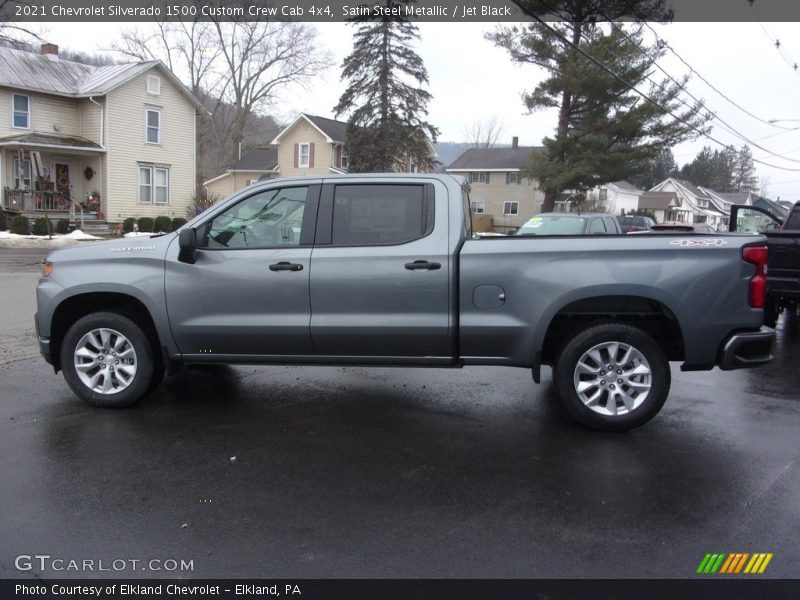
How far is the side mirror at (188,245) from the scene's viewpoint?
5.01 m

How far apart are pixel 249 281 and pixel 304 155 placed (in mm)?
41687

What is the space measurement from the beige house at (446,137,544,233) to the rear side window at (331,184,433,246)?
44965mm

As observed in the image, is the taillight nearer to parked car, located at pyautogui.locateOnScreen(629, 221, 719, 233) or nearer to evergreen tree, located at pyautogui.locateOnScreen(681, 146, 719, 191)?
parked car, located at pyautogui.locateOnScreen(629, 221, 719, 233)

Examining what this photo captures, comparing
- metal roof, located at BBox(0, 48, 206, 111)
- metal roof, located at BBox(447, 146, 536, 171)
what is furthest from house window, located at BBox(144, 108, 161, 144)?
metal roof, located at BBox(447, 146, 536, 171)

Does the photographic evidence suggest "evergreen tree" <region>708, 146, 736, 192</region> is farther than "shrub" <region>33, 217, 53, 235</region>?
Yes

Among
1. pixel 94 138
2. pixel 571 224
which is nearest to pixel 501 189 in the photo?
pixel 94 138

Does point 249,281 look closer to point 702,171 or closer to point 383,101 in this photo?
point 383,101

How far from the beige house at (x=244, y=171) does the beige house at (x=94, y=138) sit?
1399cm

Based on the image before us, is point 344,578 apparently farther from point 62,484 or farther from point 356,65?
point 356,65

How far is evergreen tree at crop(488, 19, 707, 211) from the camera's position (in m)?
27.7

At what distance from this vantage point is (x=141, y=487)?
3922mm

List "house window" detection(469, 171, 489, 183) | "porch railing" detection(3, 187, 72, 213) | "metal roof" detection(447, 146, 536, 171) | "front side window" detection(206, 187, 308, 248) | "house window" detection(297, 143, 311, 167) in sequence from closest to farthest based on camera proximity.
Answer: "front side window" detection(206, 187, 308, 248) → "porch railing" detection(3, 187, 72, 213) → "house window" detection(297, 143, 311, 167) → "metal roof" detection(447, 146, 536, 171) → "house window" detection(469, 171, 489, 183)

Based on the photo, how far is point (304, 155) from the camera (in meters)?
45.1
